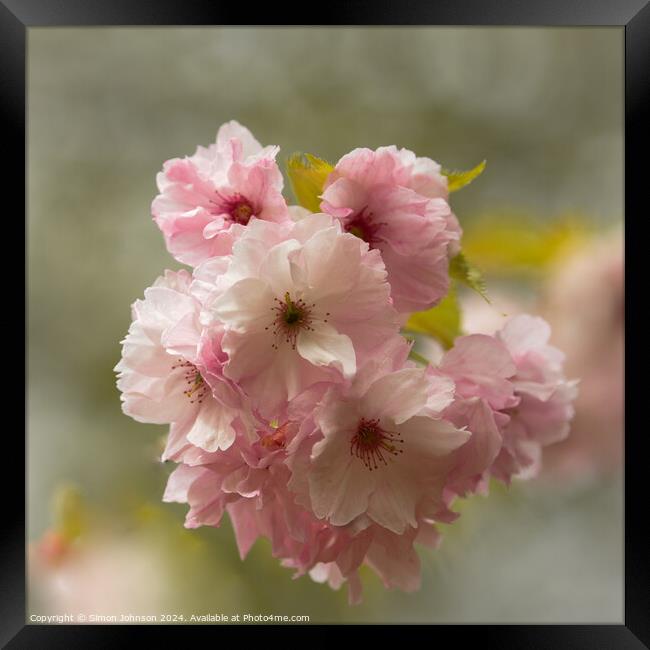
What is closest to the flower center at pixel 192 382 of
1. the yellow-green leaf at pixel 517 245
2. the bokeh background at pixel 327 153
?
the bokeh background at pixel 327 153

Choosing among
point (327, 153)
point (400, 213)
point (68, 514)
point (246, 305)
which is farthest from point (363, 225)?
point (68, 514)

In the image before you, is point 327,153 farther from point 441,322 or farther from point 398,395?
point 398,395

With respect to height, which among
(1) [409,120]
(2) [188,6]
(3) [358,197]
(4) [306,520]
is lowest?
(4) [306,520]

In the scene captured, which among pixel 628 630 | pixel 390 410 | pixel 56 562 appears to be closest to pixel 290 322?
pixel 390 410

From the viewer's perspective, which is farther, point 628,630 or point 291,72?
point 291,72

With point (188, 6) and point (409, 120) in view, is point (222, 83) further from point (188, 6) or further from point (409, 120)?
point (188, 6)

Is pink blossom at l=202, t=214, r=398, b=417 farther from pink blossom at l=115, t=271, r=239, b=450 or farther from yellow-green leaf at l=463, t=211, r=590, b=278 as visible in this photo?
yellow-green leaf at l=463, t=211, r=590, b=278
